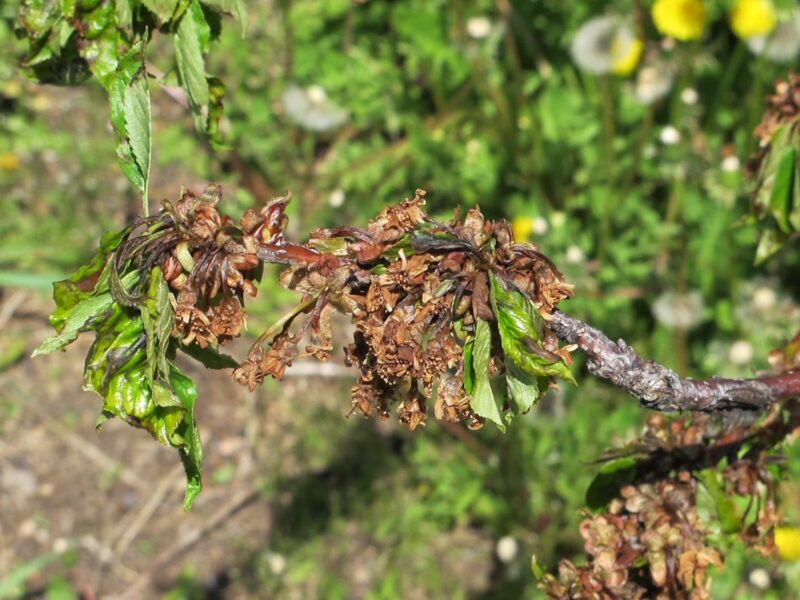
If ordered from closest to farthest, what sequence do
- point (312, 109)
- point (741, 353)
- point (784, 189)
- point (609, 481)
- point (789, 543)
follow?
point (609, 481) → point (784, 189) → point (789, 543) → point (741, 353) → point (312, 109)

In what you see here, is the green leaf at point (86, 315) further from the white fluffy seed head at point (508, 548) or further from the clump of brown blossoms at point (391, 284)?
the white fluffy seed head at point (508, 548)

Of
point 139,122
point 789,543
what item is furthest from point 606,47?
point 139,122

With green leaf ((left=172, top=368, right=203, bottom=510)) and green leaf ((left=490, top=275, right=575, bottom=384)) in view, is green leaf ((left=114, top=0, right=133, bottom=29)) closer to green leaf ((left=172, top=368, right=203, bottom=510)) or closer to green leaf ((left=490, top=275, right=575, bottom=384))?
green leaf ((left=172, top=368, right=203, bottom=510))

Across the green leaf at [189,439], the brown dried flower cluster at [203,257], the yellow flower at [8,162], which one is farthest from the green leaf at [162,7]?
the yellow flower at [8,162]

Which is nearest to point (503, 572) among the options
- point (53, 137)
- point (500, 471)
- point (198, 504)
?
point (500, 471)

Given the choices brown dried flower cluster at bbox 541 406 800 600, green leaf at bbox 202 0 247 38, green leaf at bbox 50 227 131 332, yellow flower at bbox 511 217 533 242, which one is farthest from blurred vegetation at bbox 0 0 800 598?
green leaf at bbox 50 227 131 332

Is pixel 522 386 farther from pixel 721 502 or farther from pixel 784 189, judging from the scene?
pixel 784 189
